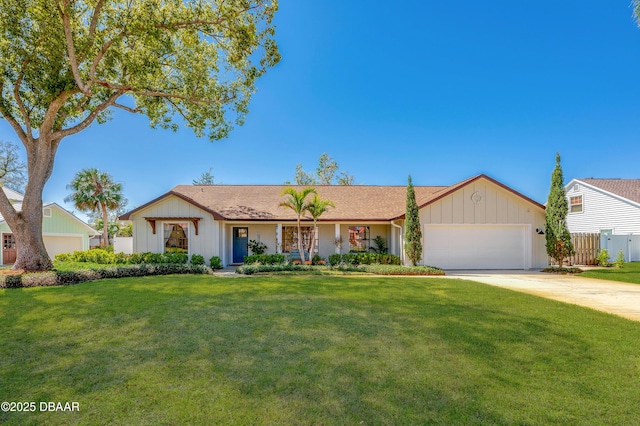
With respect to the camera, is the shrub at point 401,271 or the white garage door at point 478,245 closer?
the shrub at point 401,271

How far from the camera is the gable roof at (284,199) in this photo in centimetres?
1554

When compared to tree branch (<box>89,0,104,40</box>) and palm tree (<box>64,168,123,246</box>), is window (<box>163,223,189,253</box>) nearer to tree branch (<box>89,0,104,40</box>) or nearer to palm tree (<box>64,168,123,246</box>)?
tree branch (<box>89,0,104,40</box>)

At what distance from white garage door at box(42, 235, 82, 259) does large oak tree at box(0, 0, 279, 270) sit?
42.2 ft

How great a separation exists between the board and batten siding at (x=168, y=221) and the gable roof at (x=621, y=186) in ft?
83.8

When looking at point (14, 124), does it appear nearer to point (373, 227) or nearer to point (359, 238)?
point (359, 238)

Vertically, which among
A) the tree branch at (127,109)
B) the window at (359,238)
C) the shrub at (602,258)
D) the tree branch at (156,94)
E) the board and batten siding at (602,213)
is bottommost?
the shrub at (602,258)

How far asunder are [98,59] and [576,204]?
3035cm

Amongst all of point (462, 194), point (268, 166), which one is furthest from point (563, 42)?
point (268, 166)

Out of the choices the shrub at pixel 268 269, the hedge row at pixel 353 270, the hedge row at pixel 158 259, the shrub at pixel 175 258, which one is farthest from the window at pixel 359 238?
the shrub at pixel 175 258

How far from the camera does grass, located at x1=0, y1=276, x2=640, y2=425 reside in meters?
2.78

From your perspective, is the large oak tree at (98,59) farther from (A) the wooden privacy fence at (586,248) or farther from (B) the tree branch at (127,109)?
(A) the wooden privacy fence at (586,248)

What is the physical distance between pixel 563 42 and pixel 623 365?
16.5 metres

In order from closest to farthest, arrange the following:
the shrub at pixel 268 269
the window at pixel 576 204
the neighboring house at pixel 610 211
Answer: the shrub at pixel 268 269 < the neighboring house at pixel 610 211 < the window at pixel 576 204

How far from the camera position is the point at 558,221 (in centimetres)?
1410
